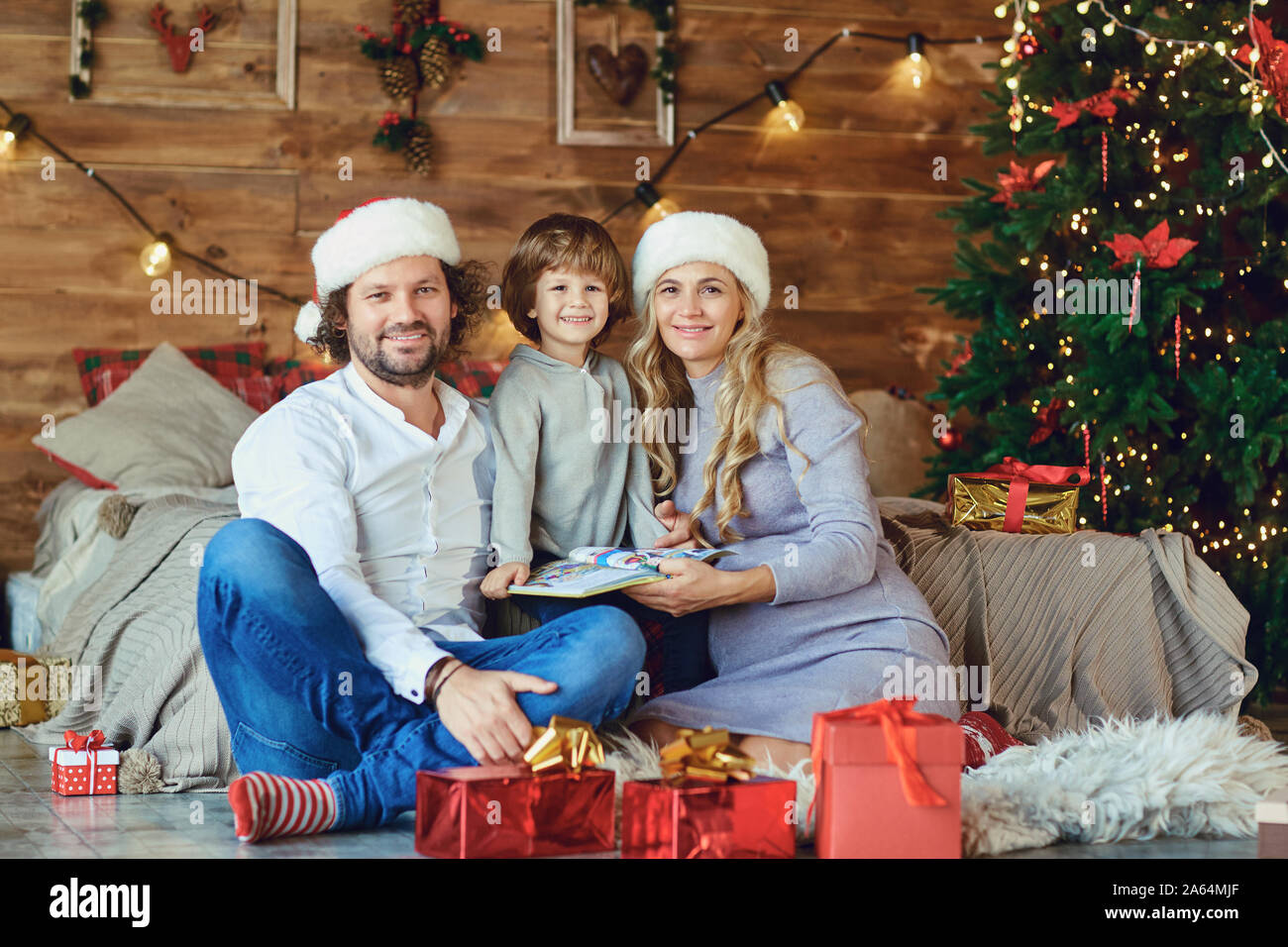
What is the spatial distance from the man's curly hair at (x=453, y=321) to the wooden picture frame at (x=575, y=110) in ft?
7.09

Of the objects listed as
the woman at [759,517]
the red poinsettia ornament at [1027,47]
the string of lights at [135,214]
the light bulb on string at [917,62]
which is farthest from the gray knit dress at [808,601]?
the light bulb on string at [917,62]

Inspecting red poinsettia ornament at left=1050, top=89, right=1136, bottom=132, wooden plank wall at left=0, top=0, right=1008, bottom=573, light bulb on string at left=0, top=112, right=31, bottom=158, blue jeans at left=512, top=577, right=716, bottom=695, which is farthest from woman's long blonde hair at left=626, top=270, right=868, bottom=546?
light bulb on string at left=0, top=112, right=31, bottom=158

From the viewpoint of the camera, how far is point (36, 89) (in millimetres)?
3990

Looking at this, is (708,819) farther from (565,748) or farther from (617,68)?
(617,68)

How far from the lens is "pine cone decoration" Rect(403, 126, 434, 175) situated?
4199 millimetres

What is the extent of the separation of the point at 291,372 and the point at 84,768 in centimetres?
197

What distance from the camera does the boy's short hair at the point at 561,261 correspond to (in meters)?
2.17

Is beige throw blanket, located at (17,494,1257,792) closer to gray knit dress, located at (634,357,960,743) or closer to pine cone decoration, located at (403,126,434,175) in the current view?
gray knit dress, located at (634,357,960,743)

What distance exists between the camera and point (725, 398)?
2.17 metres

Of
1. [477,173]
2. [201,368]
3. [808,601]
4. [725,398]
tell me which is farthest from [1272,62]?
[201,368]
